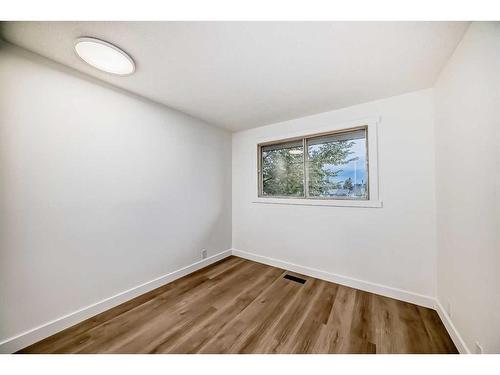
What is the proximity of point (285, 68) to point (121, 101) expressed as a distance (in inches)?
66.8

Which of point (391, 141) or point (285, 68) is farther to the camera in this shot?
point (391, 141)

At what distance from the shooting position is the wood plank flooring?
1305 mm

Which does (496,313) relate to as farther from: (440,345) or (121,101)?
(121,101)

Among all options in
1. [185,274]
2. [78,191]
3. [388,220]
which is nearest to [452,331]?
[388,220]

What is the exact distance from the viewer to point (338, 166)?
236cm

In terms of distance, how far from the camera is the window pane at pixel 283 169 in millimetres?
2689

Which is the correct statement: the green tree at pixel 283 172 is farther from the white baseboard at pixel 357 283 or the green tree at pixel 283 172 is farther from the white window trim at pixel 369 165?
the white baseboard at pixel 357 283

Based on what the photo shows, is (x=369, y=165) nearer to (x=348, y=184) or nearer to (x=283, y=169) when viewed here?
(x=348, y=184)

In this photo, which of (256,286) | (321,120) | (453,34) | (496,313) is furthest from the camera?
(321,120)

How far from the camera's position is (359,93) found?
1.91 metres

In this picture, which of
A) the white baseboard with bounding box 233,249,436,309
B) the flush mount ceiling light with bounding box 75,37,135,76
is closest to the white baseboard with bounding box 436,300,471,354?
the white baseboard with bounding box 233,249,436,309

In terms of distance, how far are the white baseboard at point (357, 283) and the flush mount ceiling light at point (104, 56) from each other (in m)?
2.87

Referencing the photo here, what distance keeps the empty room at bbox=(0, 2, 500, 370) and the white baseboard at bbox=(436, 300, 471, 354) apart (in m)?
0.02
